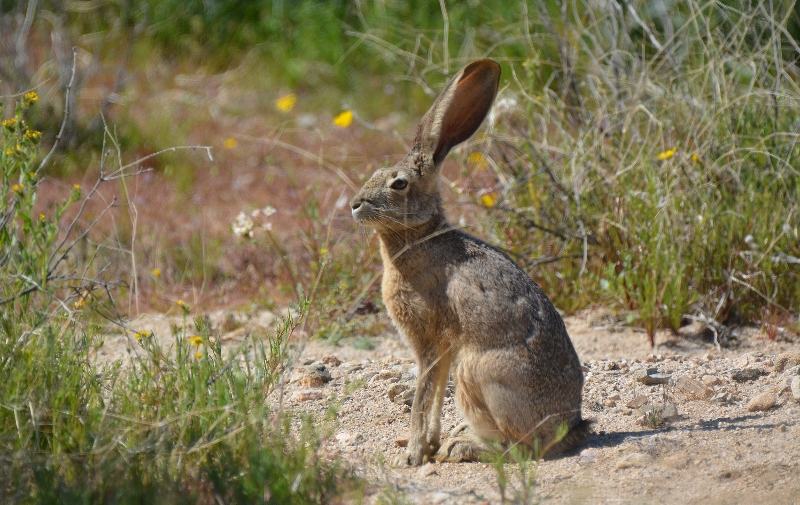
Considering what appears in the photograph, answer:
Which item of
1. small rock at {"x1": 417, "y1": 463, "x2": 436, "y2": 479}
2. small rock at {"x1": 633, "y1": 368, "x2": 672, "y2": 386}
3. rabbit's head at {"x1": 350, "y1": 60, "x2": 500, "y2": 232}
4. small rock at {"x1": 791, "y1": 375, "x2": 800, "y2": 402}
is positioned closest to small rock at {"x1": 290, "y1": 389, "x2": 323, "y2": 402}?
small rock at {"x1": 417, "y1": 463, "x2": 436, "y2": 479}

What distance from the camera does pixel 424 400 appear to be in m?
Result: 4.12

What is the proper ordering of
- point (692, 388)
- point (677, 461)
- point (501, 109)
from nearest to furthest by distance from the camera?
A: 1. point (677, 461)
2. point (692, 388)
3. point (501, 109)

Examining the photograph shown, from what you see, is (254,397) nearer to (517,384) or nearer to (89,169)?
(517,384)

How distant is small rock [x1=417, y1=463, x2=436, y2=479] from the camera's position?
3.95 meters

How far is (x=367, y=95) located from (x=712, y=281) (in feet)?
17.2

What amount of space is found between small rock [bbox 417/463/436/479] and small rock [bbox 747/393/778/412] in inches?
59.9

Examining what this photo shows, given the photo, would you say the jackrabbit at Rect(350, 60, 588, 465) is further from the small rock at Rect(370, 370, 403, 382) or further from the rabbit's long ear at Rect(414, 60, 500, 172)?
the small rock at Rect(370, 370, 403, 382)

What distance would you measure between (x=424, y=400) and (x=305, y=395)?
87cm

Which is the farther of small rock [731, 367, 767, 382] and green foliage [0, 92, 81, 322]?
small rock [731, 367, 767, 382]

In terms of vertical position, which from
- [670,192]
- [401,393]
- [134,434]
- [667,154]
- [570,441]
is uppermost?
[667,154]

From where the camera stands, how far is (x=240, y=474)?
3246mm

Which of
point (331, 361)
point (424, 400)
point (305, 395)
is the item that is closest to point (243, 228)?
point (331, 361)

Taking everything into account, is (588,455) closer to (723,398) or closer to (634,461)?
(634,461)

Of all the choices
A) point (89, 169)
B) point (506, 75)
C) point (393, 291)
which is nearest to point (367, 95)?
point (506, 75)
